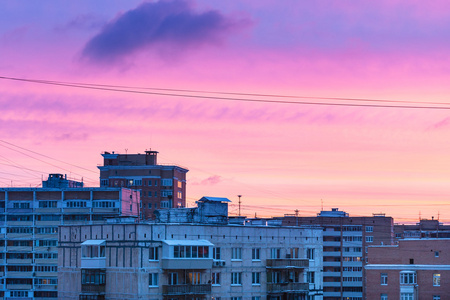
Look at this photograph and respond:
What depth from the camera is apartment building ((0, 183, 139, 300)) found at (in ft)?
571

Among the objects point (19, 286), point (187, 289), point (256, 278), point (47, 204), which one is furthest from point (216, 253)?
point (19, 286)

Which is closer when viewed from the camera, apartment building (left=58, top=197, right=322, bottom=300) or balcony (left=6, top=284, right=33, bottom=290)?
apartment building (left=58, top=197, right=322, bottom=300)

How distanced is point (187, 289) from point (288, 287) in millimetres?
16238

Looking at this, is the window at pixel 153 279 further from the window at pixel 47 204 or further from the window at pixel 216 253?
the window at pixel 47 204

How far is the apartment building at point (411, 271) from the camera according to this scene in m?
120

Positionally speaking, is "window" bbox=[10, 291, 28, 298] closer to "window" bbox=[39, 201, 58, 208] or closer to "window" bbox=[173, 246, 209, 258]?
Result: "window" bbox=[39, 201, 58, 208]

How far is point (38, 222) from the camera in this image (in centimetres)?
17750

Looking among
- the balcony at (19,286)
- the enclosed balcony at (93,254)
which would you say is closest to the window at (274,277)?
the enclosed balcony at (93,254)

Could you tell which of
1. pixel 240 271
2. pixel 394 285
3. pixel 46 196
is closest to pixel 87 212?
pixel 46 196

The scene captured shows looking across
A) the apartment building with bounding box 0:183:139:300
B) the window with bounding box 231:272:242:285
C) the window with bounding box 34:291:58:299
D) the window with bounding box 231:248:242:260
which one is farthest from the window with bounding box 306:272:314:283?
the window with bounding box 34:291:58:299

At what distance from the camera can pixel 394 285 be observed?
124m

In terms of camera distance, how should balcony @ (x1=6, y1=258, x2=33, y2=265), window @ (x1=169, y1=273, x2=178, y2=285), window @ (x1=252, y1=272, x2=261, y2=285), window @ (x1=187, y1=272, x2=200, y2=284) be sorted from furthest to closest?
balcony @ (x1=6, y1=258, x2=33, y2=265) → window @ (x1=252, y1=272, x2=261, y2=285) → window @ (x1=187, y1=272, x2=200, y2=284) → window @ (x1=169, y1=273, x2=178, y2=285)

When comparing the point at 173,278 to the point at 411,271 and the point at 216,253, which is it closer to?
the point at 216,253

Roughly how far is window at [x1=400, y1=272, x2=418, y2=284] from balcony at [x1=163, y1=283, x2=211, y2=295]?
48.9 metres
